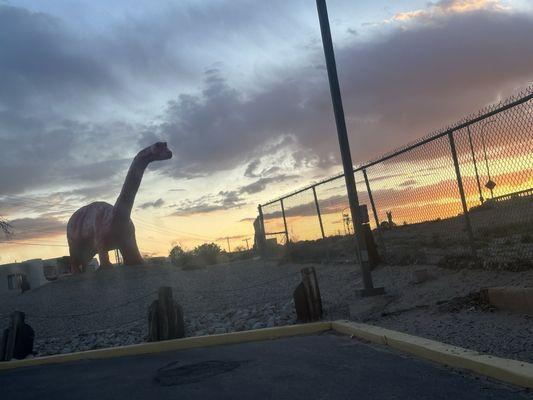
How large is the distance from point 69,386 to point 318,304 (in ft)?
14.1

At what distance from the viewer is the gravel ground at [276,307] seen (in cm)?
688

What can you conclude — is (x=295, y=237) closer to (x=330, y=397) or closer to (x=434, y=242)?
(x=434, y=242)

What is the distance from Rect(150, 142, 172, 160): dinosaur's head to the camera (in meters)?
29.6

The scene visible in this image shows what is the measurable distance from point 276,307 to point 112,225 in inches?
817

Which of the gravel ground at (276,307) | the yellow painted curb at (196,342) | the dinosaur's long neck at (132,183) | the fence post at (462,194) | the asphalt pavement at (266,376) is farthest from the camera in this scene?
the dinosaur's long neck at (132,183)

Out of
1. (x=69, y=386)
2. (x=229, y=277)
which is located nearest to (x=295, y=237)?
(x=229, y=277)

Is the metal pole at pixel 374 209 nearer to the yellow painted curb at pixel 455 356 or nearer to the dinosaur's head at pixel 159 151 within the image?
the yellow painted curb at pixel 455 356

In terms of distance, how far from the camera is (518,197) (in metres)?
8.51

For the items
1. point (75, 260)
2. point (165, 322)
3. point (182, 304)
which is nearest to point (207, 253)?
point (75, 260)

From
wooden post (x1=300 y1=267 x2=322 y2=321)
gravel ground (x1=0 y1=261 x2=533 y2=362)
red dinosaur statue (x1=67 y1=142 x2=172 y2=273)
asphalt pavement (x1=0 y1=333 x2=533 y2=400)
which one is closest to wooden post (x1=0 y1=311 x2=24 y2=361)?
gravel ground (x1=0 y1=261 x2=533 y2=362)

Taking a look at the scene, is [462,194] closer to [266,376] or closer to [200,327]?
[266,376]

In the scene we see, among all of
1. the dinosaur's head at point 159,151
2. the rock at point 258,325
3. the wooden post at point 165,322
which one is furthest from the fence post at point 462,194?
the dinosaur's head at point 159,151

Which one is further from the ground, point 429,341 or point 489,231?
point 489,231

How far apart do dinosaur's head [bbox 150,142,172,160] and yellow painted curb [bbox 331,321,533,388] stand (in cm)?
2324
